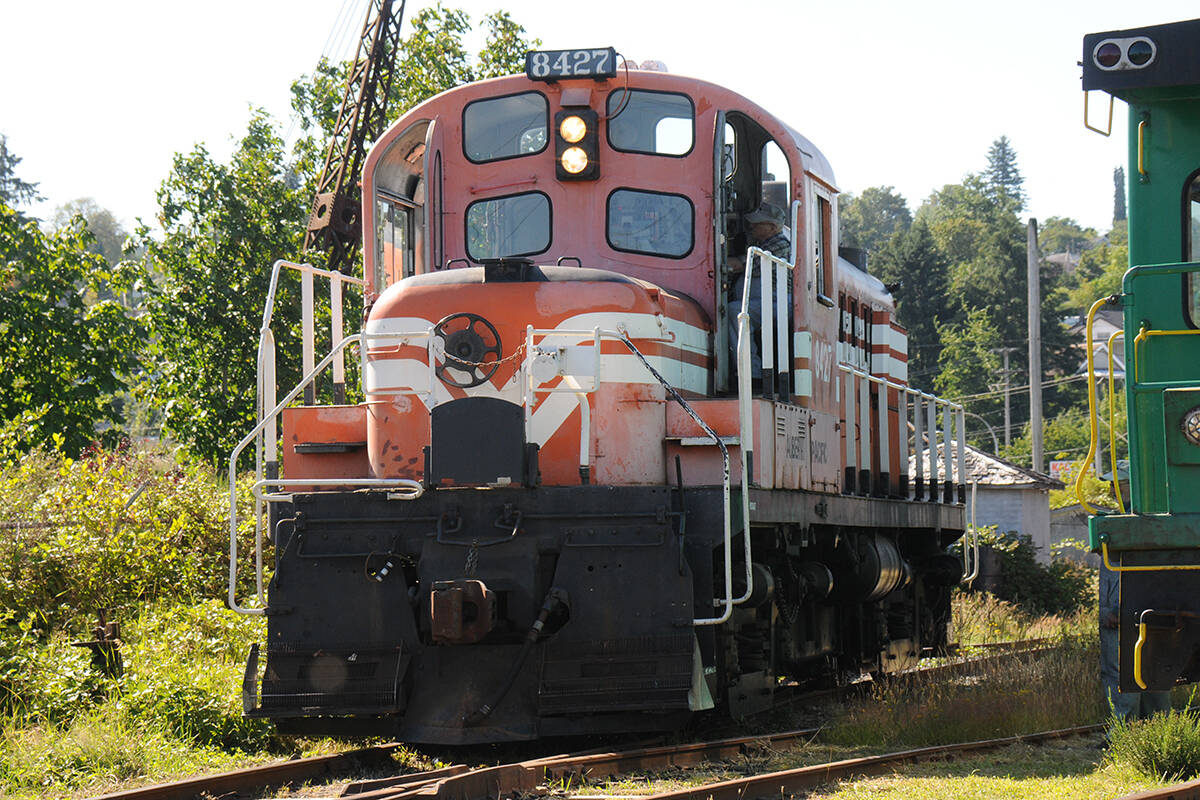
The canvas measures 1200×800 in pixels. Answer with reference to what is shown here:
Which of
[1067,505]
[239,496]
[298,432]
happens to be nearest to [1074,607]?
[239,496]

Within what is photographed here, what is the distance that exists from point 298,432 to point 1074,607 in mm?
16288

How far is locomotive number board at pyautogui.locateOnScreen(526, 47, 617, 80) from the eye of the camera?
931 centimetres

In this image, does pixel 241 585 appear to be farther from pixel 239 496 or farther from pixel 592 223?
pixel 592 223

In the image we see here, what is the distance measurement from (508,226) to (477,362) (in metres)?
1.61

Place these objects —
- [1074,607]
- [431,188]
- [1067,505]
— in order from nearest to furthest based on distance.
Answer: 1. [431,188]
2. [1074,607]
3. [1067,505]

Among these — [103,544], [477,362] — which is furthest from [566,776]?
[103,544]

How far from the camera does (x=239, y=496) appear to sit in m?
17.0

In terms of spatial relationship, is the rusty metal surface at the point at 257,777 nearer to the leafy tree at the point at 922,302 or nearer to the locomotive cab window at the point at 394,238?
the locomotive cab window at the point at 394,238

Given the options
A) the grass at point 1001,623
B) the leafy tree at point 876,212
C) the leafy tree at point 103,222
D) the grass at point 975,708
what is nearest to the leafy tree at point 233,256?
the grass at point 1001,623

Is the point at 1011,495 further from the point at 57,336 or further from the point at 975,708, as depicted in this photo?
the point at 975,708

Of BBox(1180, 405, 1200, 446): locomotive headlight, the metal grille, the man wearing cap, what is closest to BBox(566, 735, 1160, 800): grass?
the metal grille

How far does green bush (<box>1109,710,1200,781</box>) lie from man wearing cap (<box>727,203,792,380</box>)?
11.5 feet

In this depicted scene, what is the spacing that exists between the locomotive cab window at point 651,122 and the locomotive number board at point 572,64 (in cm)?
25

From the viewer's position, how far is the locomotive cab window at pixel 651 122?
9438mm
